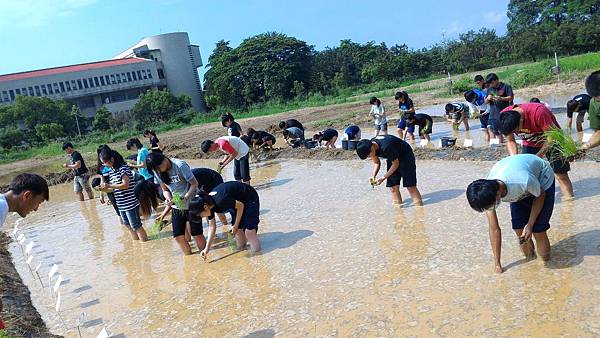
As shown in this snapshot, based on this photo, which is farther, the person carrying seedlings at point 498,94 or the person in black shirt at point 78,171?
the person in black shirt at point 78,171

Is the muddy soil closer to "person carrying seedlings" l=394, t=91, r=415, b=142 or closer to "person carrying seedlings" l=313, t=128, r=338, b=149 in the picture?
"person carrying seedlings" l=313, t=128, r=338, b=149

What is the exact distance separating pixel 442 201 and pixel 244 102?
4871cm

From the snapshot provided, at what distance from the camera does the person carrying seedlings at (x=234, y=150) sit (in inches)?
345

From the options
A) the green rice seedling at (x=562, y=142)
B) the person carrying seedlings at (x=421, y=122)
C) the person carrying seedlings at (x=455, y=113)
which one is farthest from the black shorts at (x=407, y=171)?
the person carrying seedlings at (x=455, y=113)

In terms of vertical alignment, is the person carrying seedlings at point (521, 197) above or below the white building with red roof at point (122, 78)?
below

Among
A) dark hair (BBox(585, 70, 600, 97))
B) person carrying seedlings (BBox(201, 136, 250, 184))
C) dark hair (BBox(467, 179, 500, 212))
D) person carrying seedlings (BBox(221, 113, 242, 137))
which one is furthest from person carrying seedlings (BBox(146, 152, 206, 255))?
dark hair (BBox(585, 70, 600, 97))

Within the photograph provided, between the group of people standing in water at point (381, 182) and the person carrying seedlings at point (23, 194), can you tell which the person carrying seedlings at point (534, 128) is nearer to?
the group of people standing in water at point (381, 182)

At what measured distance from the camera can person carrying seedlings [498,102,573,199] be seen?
5516 mm

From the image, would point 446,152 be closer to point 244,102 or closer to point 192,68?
point 244,102

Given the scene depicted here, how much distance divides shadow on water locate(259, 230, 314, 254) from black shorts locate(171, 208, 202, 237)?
936 mm

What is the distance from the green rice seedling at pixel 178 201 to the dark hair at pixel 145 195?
4.50 ft

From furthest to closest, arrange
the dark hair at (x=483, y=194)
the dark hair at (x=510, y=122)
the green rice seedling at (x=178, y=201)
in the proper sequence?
the green rice seedling at (x=178, y=201) → the dark hair at (x=510, y=122) → the dark hair at (x=483, y=194)

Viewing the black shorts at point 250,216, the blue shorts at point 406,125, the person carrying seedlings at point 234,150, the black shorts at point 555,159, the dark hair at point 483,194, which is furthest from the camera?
the blue shorts at point 406,125

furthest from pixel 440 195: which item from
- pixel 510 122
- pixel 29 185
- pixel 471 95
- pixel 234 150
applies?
pixel 29 185
